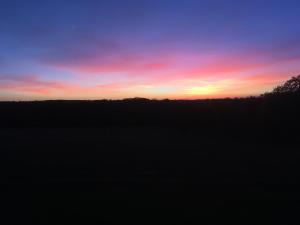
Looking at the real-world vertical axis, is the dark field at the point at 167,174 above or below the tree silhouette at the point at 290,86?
below

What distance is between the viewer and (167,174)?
13625mm

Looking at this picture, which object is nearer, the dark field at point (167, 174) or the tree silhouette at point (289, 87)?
the dark field at point (167, 174)

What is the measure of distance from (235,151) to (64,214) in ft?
36.6

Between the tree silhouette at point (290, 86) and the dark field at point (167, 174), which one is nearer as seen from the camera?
the dark field at point (167, 174)

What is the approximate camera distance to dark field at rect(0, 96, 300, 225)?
9.45 metres

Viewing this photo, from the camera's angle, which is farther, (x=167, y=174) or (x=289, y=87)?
(x=289, y=87)

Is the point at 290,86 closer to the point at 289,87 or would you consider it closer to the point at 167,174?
the point at 289,87

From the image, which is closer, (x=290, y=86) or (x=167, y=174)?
(x=167, y=174)

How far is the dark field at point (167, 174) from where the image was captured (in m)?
9.45

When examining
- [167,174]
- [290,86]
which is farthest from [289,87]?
[167,174]

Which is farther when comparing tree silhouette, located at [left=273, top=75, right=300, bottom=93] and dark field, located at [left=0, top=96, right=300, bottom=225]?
tree silhouette, located at [left=273, top=75, right=300, bottom=93]

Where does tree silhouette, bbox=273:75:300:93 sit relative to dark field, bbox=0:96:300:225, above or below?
above

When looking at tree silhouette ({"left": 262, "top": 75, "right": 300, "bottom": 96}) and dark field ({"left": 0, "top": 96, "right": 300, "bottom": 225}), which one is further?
tree silhouette ({"left": 262, "top": 75, "right": 300, "bottom": 96})

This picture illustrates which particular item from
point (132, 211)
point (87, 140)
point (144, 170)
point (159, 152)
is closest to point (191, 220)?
point (132, 211)
